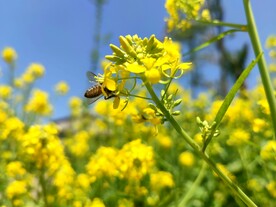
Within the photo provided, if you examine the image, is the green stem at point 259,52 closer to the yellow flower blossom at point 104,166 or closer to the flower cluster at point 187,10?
the flower cluster at point 187,10

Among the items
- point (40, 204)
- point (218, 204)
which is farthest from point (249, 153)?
point (40, 204)

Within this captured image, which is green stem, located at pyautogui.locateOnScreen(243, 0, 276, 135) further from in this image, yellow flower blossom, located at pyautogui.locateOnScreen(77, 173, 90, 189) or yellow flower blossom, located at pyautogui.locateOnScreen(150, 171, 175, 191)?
yellow flower blossom, located at pyautogui.locateOnScreen(77, 173, 90, 189)

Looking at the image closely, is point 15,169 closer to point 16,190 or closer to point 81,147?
point 16,190

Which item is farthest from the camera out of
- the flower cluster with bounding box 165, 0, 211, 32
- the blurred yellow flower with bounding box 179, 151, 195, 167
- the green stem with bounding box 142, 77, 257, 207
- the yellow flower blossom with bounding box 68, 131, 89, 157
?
the yellow flower blossom with bounding box 68, 131, 89, 157

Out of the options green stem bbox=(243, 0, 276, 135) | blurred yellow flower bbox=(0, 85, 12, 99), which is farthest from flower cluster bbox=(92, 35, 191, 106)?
blurred yellow flower bbox=(0, 85, 12, 99)

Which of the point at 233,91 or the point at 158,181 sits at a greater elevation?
the point at 233,91

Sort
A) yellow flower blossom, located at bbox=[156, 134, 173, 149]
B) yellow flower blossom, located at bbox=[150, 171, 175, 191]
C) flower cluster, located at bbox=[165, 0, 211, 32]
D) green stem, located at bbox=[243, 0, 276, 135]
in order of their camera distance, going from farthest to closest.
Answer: yellow flower blossom, located at bbox=[156, 134, 173, 149]
yellow flower blossom, located at bbox=[150, 171, 175, 191]
flower cluster, located at bbox=[165, 0, 211, 32]
green stem, located at bbox=[243, 0, 276, 135]

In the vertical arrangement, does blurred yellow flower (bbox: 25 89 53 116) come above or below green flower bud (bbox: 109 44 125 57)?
below

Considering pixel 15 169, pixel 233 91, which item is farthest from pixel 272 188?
pixel 233 91

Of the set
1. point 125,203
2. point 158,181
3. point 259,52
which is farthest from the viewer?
point 158,181

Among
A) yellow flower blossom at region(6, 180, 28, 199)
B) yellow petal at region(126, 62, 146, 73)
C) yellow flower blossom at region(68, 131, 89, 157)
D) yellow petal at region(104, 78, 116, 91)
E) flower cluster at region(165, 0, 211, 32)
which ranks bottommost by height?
yellow flower blossom at region(68, 131, 89, 157)

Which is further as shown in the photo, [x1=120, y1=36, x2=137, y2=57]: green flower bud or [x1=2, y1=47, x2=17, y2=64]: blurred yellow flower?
[x1=2, y1=47, x2=17, y2=64]: blurred yellow flower

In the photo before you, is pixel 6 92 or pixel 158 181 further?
pixel 6 92
